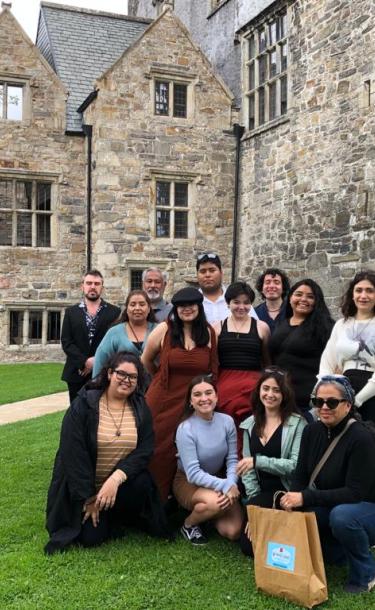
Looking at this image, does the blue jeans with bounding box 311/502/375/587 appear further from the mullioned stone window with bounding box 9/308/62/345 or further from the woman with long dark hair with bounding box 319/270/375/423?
the mullioned stone window with bounding box 9/308/62/345

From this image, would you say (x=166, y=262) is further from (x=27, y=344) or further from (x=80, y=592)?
(x=80, y=592)

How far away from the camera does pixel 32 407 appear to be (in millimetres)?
10766

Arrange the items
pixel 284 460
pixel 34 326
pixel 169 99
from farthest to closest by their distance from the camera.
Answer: pixel 169 99 < pixel 34 326 < pixel 284 460

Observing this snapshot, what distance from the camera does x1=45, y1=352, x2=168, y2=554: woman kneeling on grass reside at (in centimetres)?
463

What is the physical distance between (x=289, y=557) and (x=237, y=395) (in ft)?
4.69

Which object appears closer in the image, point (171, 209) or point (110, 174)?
point (110, 174)

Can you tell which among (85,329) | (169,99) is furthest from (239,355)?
(169,99)

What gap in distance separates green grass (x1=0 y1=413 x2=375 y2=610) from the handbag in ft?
0.28

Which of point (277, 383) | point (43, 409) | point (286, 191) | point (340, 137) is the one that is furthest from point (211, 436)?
point (286, 191)

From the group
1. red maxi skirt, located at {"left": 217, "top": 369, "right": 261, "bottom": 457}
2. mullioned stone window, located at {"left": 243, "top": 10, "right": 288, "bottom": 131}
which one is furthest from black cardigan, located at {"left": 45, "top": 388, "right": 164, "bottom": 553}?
mullioned stone window, located at {"left": 243, "top": 10, "right": 288, "bottom": 131}

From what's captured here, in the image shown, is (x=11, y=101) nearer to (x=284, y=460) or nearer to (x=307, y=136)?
(x=307, y=136)

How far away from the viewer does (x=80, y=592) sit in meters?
3.91

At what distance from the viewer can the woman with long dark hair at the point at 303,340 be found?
5051 mm

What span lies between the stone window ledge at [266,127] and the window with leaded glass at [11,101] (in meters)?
5.74
